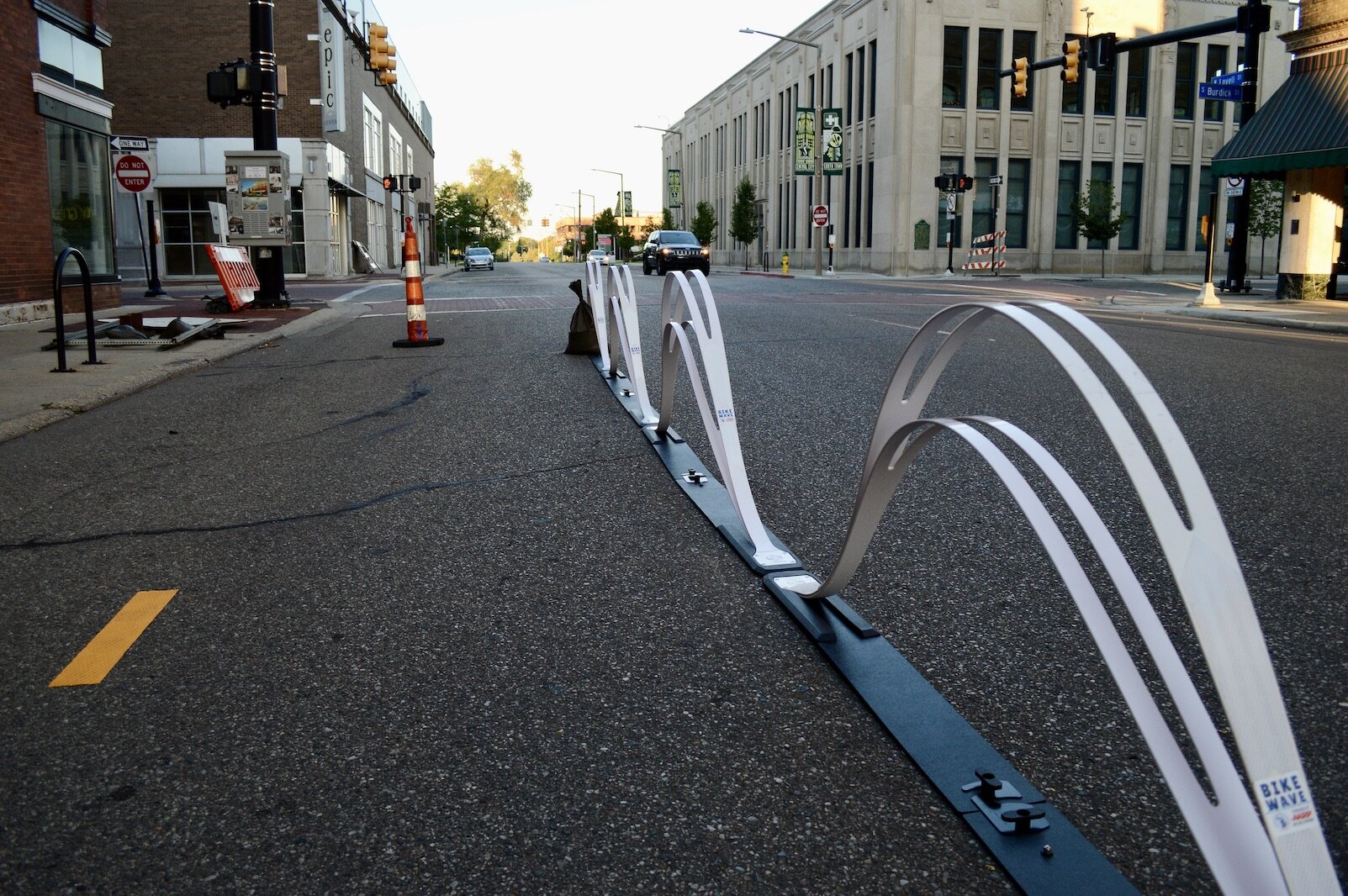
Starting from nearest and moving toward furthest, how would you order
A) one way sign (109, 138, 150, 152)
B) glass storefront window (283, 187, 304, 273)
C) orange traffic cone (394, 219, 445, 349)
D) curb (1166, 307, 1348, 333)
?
orange traffic cone (394, 219, 445, 349) → curb (1166, 307, 1348, 333) → one way sign (109, 138, 150, 152) → glass storefront window (283, 187, 304, 273)

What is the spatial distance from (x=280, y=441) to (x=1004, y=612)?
4.70m

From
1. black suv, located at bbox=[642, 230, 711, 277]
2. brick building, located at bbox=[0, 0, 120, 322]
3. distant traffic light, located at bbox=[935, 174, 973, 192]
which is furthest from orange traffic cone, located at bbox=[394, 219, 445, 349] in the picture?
distant traffic light, located at bbox=[935, 174, 973, 192]

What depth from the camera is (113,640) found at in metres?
3.46

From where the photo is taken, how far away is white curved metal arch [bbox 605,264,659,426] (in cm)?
734

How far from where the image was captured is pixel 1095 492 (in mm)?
5328

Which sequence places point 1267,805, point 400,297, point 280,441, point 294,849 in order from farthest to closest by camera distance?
1. point 400,297
2. point 280,441
3. point 294,849
4. point 1267,805

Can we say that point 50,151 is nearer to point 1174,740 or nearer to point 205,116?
point 1174,740

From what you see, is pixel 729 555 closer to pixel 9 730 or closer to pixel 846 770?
pixel 846 770

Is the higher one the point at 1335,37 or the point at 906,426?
the point at 1335,37

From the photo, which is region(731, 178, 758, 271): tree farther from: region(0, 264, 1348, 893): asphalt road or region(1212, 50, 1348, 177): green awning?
region(0, 264, 1348, 893): asphalt road

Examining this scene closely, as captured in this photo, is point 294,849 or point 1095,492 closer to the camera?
point 294,849

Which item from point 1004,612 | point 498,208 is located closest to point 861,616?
point 1004,612

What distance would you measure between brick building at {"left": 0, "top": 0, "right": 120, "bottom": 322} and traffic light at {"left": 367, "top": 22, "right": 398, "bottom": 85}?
22.7 feet

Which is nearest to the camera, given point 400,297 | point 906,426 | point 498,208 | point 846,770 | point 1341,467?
point 846,770
